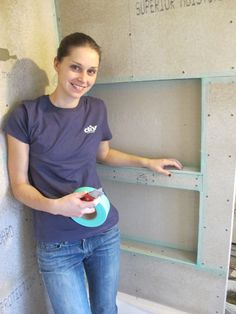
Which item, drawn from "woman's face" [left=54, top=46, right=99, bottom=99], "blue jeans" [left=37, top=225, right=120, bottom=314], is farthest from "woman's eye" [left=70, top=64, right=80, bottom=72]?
"blue jeans" [left=37, top=225, right=120, bottom=314]

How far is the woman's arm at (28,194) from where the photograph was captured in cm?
96

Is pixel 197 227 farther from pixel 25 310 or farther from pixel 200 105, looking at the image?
pixel 25 310

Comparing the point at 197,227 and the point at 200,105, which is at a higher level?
the point at 200,105

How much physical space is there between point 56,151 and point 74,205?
236 mm

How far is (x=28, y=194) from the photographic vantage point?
105cm

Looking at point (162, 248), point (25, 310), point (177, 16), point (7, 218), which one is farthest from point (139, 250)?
point (177, 16)

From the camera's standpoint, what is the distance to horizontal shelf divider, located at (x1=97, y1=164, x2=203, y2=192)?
1.29m

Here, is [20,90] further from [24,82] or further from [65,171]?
[65,171]

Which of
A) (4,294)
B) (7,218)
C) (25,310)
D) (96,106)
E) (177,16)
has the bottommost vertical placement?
(25,310)

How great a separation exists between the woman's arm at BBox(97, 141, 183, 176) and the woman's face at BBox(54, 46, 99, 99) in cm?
34

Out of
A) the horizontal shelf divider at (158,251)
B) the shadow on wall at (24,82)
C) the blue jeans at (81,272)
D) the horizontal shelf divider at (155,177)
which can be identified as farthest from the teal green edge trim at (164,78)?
the horizontal shelf divider at (158,251)

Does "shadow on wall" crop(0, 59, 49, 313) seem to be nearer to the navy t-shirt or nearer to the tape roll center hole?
the navy t-shirt

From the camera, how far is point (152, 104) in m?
1.34

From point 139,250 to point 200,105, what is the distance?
2.61ft
